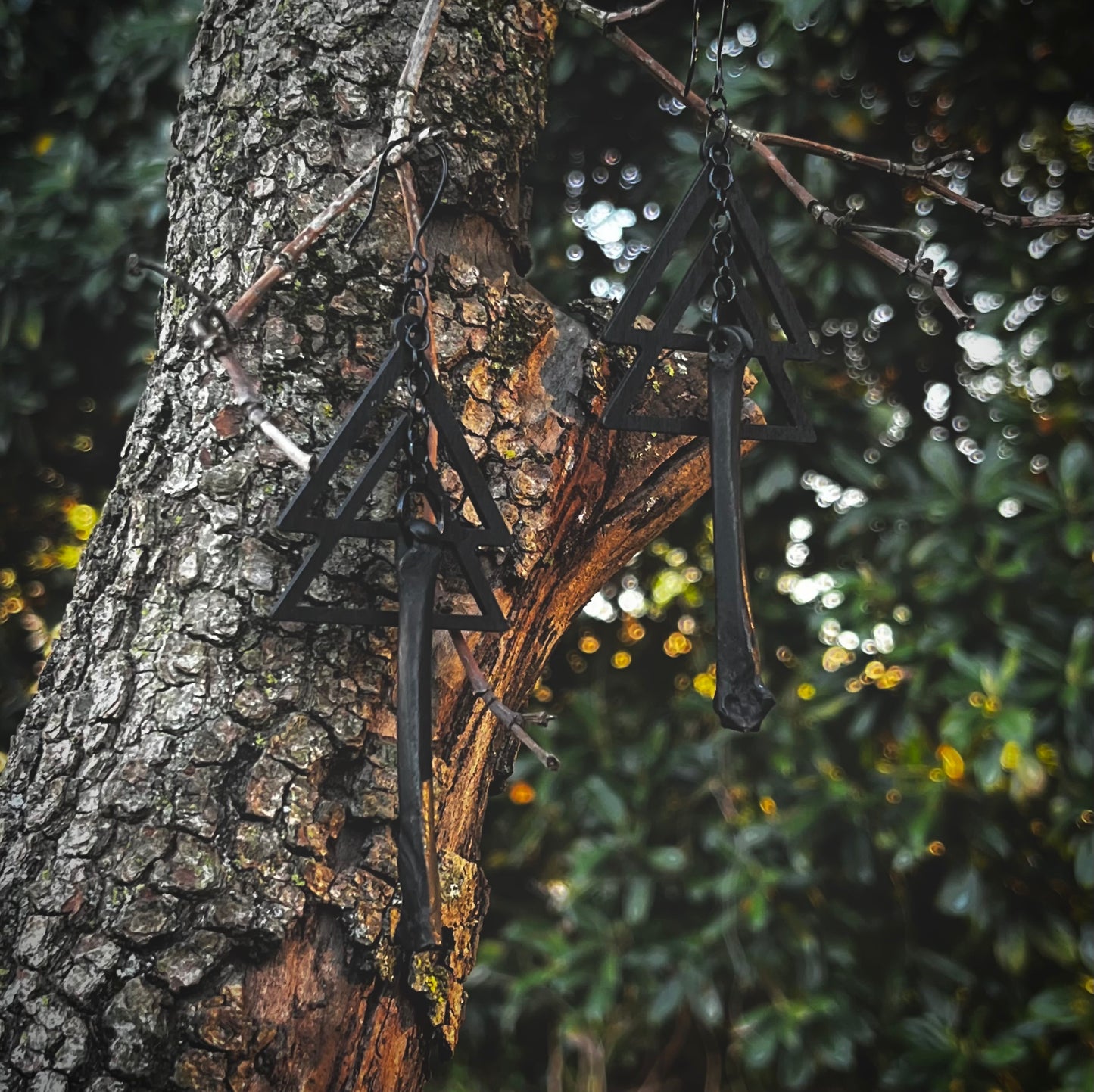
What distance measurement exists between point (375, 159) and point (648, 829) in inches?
66.5

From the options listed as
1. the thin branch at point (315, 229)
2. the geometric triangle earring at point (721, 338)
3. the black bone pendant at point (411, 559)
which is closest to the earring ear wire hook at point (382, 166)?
the thin branch at point (315, 229)

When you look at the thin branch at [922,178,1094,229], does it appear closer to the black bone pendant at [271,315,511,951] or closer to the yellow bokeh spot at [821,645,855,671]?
the black bone pendant at [271,315,511,951]

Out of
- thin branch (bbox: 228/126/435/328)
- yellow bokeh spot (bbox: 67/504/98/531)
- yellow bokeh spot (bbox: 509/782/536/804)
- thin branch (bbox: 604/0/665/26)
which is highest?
yellow bokeh spot (bbox: 67/504/98/531)

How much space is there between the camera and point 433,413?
0.84 m

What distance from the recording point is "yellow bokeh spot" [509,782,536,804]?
2498mm

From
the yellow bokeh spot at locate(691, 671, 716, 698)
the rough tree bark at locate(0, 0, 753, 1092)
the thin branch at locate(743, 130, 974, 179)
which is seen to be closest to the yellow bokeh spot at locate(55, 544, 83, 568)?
the yellow bokeh spot at locate(691, 671, 716, 698)

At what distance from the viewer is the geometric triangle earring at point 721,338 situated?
2.83 ft

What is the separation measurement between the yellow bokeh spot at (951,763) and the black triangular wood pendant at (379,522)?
1505mm

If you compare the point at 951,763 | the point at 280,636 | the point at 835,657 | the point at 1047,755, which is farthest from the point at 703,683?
the point at 280,636

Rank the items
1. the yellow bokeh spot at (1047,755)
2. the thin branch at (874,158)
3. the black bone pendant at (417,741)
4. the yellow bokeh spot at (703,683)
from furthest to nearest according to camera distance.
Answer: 1. the yellow bokeh spot at (703,683)
2. the yellow bokeh spot at (1047,755)
3. the thin branch at (874,158)
4. the black bone pendant at (417,741)

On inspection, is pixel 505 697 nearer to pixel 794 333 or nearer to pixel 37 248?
pixel 794 333

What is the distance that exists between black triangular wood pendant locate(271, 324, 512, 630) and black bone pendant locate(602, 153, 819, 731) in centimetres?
14

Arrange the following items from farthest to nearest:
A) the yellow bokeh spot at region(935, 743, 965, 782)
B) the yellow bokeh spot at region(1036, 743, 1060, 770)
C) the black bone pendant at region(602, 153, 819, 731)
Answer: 1. the yellow bokeh spot at region(935, 743, 965, 782)
2. the yellow bokeh spot at region(1036, 743, 1060, 770)
3. the black bone pendant at region(602, 153, 819, 731)

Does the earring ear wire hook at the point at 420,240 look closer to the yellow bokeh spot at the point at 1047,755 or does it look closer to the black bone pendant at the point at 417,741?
the black bone pendant at the point at 417,741
